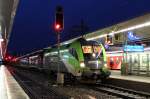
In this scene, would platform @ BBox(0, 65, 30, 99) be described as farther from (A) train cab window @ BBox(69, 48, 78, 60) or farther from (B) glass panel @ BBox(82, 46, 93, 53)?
(B) glass panel @ BBox(82, 46, 93, 53)

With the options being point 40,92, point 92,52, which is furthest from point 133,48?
point 40,92

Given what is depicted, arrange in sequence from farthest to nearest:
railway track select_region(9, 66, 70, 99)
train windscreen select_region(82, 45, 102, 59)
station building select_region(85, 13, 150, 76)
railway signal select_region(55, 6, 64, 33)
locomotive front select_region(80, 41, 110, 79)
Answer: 1. station building select_region(85, 13, 150, 76)
2. train windscreen select_region(82, 45, 102, 59)
3. locomotive front select_region(80, 41, 110, 79)
4. railway signal select_region(55, 6, 64, 33)
5. railway track select_region(9, 66, 70, 99)

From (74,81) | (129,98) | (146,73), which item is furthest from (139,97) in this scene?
(146,73)

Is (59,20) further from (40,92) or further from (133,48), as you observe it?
(133,48)

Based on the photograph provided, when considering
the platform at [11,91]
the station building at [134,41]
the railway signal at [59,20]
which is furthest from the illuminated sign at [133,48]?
the platform at [11,91]

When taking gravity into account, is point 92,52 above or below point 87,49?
below

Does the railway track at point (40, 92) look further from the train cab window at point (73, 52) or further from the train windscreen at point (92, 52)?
the train windscreen at point (92, 52)

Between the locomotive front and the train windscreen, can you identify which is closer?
the locomotive front

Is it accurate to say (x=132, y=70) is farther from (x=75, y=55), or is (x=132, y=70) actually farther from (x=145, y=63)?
(x=75, y=55)

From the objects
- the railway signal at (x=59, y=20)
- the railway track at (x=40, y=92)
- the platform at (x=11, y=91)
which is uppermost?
the railway signal at (x=59, y=20)

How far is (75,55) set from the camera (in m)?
26.1

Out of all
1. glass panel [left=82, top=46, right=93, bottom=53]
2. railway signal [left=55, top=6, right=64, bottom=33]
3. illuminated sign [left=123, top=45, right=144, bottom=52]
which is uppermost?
railway signal [left=55, top=6, right=64, bottom=33]

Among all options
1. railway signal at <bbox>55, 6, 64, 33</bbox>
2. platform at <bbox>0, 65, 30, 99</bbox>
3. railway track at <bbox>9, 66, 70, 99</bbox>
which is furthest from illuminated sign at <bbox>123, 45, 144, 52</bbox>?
platform at <bbox>0, 65, 30, 99</bbox>

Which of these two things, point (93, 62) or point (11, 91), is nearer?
point (11, 91)
